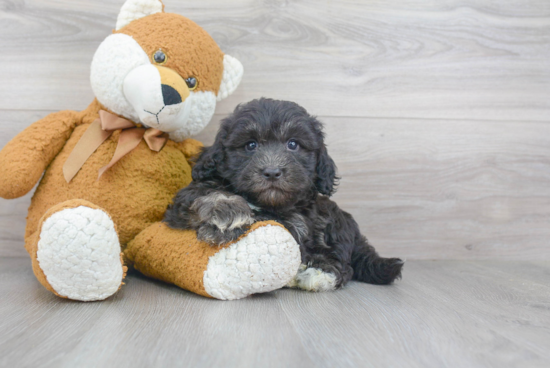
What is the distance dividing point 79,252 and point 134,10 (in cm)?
124

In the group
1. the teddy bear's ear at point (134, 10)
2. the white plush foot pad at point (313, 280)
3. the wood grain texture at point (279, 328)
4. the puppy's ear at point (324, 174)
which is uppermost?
the teddy bear's ear at point (134, 10)

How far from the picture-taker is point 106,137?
6.65 ft

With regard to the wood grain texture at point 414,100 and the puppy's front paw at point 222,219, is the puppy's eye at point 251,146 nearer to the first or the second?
the puppy's front paw at point 222,219

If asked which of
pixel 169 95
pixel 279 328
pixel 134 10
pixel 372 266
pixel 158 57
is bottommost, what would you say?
pixel 372 266

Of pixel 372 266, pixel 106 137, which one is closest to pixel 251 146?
pixel 106 137

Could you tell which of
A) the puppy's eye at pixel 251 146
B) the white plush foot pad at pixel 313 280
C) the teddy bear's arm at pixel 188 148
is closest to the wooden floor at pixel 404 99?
the white plush foot pad at pixel 313 280

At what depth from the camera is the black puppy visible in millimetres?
1682

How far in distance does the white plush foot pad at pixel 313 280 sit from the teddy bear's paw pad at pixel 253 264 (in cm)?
25

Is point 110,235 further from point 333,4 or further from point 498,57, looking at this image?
point 498,57

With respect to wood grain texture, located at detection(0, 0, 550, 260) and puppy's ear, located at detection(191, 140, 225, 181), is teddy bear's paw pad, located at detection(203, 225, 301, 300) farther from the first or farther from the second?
wood grain texture, located at detection(0, 0, 550, 260)

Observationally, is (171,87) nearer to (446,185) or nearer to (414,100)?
(414,100)

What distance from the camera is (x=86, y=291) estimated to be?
1540 millimetres

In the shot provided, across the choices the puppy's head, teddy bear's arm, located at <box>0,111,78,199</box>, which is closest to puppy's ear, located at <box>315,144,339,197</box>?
the puppy's head

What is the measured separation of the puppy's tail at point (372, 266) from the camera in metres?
2.07
